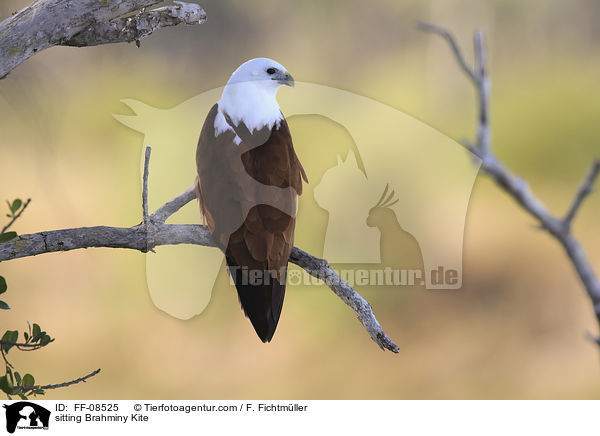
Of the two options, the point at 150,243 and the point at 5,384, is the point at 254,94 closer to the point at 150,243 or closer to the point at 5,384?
the point at 150,243

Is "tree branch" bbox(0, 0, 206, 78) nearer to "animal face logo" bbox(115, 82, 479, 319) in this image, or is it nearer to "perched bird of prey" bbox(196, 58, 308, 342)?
"perched bird of prey" bbox(196, 58, 308, 342)

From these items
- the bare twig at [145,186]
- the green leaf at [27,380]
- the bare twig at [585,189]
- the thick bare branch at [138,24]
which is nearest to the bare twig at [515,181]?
the bare twig at [585,189]

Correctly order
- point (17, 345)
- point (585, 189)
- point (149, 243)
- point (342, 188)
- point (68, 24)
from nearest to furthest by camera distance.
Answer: point (585, 189) < point (17, 345) < point (68, 24) < point (149, 243) < point (342, 188)

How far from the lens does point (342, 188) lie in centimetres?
178

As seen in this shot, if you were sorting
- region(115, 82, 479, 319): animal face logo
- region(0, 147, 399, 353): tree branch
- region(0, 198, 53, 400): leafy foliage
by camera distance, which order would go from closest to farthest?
region(0, 198, 53, 400): leafy foliage
region(0, 147, 399, 353): tree branch
region(115, 82, 479, 319): animal face logo

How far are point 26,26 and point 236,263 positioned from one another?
1.88 feet

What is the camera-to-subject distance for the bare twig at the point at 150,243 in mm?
1136

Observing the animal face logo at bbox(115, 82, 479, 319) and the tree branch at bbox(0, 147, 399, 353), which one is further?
the animal face logo at bbox(115, 82, 479, 319)

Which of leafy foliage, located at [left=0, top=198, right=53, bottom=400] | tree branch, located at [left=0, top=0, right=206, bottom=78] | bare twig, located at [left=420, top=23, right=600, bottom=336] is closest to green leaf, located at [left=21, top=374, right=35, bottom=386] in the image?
leafy foliage, located at [left=0, top=198, right=53, bottom=400]

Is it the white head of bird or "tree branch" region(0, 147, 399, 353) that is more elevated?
the white head of bird

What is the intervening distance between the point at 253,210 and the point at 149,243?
0.74 feet

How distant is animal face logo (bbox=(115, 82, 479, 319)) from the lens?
5.25 feet

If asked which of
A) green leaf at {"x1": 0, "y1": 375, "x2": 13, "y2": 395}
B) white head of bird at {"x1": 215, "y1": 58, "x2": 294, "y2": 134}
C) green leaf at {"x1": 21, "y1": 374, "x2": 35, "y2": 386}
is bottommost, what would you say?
green leaf at {"x1": 21, "y1": 374, "x2": 35, "y2": 386}
